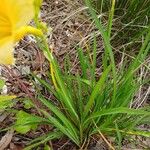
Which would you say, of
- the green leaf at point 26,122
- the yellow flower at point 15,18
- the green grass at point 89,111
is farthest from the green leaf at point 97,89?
the yellow flower at point 15,18

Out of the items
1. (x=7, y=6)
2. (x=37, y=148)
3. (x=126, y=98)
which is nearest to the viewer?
(x=7, y=6)

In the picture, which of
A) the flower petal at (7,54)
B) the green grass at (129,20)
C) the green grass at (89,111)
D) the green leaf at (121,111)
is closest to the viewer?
the flower petal at (7,54)

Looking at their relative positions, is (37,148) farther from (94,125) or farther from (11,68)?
(11,68)

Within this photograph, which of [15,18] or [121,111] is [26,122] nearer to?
[121,111]

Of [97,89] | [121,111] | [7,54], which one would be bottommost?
[121,111]

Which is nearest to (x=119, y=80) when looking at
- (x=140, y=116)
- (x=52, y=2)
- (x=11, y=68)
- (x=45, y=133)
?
(x=140, y=116)

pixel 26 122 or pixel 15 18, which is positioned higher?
pixel 15 18

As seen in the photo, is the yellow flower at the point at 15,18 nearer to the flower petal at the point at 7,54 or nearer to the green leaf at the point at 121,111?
the flower petal at the point at 7,54

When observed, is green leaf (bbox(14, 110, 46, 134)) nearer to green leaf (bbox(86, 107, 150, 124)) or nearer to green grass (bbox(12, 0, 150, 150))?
green grass (bbox(12, 0, 150, 150))

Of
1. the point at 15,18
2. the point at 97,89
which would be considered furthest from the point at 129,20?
the point at 15,18

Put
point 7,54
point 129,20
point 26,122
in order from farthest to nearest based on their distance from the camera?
point 129,20 → point 26,122 → point 7,54

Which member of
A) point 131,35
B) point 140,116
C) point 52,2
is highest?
point 52,2
